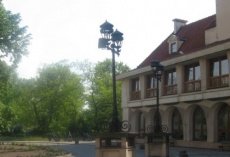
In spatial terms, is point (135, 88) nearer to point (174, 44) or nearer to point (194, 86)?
point (174, 44)

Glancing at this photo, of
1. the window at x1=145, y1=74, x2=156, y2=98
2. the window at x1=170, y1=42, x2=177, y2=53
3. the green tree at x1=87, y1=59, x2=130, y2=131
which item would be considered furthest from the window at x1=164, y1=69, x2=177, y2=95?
the green tree at x1=87, y1=59, x2=130, y2=131

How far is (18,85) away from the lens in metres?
59.0

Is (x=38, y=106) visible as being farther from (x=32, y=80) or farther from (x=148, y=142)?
(x=148, y=142)

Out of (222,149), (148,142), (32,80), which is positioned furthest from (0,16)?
(32,80)

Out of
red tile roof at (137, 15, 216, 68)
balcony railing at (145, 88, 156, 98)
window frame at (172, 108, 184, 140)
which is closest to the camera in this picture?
red tile roof at (137, 15, 216, 68)

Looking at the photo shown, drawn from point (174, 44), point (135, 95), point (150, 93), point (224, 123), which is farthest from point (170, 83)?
point (224, 123)

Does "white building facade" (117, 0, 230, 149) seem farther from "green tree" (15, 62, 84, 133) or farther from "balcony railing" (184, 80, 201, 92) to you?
"green tree" (15, 62, 84, 133)

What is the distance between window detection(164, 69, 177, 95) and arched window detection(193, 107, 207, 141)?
2.48m

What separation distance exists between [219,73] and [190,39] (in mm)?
7447

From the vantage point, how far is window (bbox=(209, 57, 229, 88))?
1006 inches

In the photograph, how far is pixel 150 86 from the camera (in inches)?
1363

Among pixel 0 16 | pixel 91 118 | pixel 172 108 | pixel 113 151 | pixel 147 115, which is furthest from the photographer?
pixel 91 118

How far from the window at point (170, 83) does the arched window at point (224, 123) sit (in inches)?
174

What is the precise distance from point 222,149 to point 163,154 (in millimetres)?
8770
